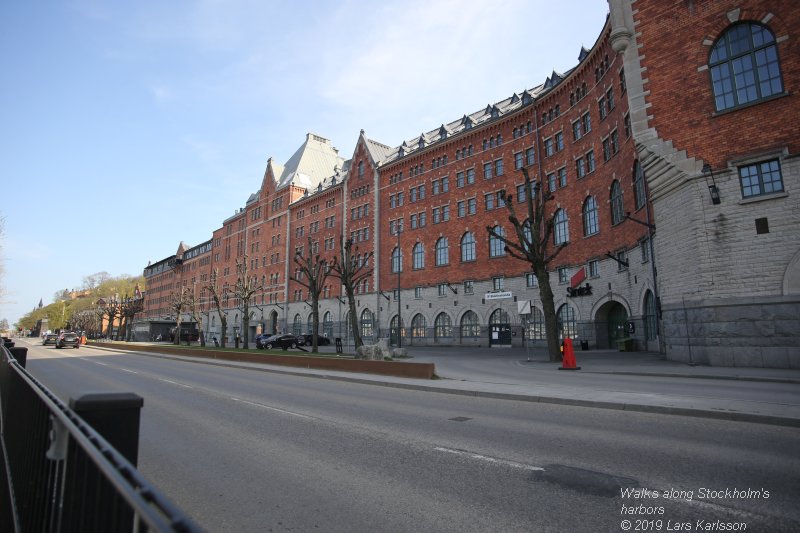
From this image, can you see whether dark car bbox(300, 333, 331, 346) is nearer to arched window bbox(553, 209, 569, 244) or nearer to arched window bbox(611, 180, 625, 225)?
arched window bbox(553, 209, 569, 244)

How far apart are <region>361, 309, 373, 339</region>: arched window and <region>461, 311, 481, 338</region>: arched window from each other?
13705 millimetres

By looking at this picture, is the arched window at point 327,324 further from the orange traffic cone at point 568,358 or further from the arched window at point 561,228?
the orange traffic cone at point 568,358

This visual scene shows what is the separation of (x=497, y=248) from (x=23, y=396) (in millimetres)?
38972

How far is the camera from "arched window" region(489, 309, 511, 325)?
3981 cm

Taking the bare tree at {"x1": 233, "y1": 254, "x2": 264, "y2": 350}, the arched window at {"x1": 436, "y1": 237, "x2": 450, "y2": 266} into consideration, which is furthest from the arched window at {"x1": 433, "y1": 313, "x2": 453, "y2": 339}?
the bare tree at {"x1": 233, "y1": 254, "x2": 264, "y2": 350}

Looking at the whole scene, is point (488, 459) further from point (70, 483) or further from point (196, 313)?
point (196, 313)

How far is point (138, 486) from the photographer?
5.62 ft

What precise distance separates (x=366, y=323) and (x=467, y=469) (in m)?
48.5

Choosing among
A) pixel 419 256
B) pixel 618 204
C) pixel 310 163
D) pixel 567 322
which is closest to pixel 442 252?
pixel 419 256

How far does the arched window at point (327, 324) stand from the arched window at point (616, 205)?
38.6 metres

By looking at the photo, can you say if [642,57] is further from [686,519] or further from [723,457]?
[686,519]

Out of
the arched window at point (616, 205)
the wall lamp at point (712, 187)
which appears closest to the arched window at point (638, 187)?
the arched window at point (616, 205)

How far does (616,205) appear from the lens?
2980cm

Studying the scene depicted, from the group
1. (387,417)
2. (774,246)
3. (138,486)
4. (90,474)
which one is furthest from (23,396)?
(774,246)
